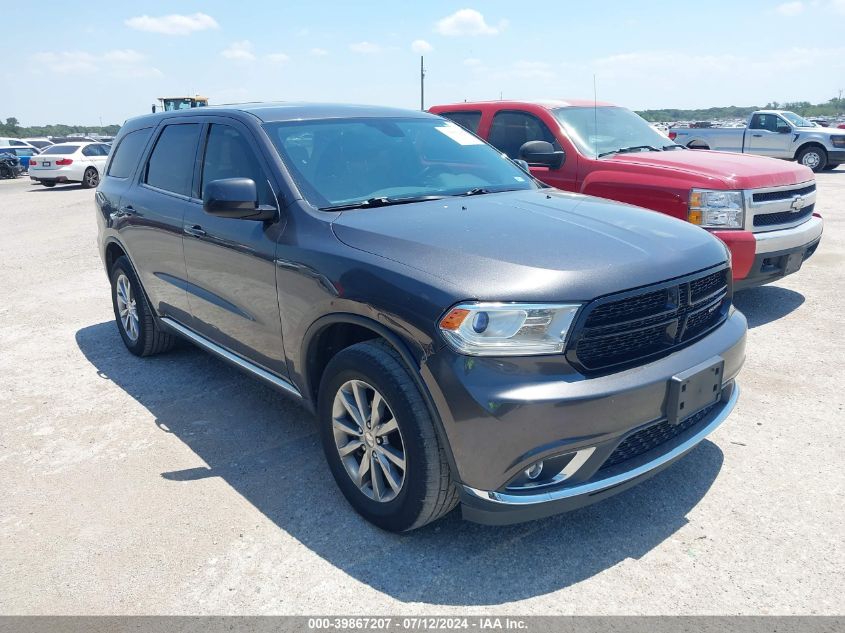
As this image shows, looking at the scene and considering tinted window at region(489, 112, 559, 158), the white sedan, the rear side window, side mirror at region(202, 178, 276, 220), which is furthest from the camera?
the white sedan

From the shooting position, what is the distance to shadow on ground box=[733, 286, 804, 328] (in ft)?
19.3

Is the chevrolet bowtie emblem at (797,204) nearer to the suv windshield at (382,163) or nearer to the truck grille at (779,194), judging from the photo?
the truck grille at (779,194)

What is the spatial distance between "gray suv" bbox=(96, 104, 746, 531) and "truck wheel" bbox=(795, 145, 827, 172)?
66.0ft

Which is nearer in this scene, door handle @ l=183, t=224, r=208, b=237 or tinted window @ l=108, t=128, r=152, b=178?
door handle @ l=183, t=224, r=208, b=237

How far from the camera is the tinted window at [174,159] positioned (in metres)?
4.36

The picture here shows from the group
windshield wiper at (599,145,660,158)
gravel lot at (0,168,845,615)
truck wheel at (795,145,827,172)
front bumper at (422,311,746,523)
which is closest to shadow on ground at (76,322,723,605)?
gravel lot at (0,168,845,615)

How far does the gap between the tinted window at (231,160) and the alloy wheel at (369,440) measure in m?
1.12

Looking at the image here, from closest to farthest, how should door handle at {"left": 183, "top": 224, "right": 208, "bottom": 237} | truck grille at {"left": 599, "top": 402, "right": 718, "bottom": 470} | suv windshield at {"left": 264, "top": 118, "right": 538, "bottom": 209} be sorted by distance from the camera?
truck grille at {"left": 599, "top": 402, "right": 718, "bottom": 470}, suv windshield at {"left": 264, "top": 118, "right": 538, "bottom": 209}, door handle at {"left": 183, "top": 224, "right": 208, "bottom": 237}

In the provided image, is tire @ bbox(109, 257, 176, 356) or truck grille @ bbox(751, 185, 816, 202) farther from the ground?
truck grille @ bbox(751, 185, 816, 202)

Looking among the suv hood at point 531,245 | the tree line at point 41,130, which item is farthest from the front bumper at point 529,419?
the tree line at point 41,130

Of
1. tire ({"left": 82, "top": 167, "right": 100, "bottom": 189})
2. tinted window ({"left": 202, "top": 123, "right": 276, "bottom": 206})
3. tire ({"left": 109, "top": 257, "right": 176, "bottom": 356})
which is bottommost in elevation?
tire ({"left": 82, "top": 167, "right": 100, "bottom": 189})

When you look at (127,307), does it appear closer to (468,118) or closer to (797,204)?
(468,118)

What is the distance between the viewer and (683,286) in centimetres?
286

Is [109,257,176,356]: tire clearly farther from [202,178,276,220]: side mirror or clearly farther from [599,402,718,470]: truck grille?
[599,402,718,470]: truck grille
